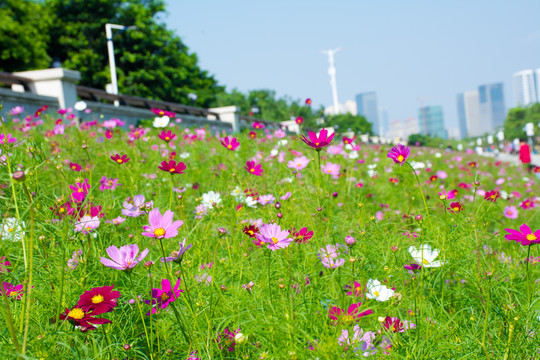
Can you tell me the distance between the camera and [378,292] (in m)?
1.28

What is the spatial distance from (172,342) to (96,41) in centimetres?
2809

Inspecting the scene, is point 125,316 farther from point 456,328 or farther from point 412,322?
point 456,328

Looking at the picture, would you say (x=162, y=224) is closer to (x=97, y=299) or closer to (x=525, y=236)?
(x=97, y=299)

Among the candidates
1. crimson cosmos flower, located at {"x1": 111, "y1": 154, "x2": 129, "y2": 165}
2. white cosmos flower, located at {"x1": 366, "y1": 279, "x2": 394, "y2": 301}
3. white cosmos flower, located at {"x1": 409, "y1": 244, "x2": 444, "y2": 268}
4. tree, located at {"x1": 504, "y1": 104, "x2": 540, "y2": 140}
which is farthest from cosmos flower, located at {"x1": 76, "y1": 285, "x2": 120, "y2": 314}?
tree, located at {"x1": 504, "y1": 104, "x2": 540, "y2": 140}

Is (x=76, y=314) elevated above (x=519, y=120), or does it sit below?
above

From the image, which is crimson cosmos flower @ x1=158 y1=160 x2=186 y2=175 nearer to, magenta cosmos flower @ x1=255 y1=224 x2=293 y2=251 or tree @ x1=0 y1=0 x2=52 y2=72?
magenta cosmos flower @ x1=255 y1=224 x2=293 y2=251

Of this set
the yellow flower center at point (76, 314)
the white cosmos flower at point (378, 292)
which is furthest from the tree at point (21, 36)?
the white cosmos flower at point (378, 292)

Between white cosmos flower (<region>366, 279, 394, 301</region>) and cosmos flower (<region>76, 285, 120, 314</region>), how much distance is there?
0.66 metres

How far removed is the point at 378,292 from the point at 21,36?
75.4ft

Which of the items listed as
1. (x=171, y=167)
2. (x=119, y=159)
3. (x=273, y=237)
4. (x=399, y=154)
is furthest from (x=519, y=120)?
(x=273, y=237)

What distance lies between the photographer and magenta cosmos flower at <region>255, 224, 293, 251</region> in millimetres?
1331

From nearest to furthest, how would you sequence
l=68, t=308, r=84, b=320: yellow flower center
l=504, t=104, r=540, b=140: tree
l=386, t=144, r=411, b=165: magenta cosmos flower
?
l=68, t=308, r=84, b=320: yellow flower center < l=386, t=144, r=411, b=165: magenta cosmos flower < l=504, t=104, r=540, b=140: tree

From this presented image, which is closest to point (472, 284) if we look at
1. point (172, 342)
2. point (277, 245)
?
point (277, 245)

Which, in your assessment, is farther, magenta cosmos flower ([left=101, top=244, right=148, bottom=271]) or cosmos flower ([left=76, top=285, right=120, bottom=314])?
magenta cosmos flower ([left=101, top=244, right=148, bottom=271])
